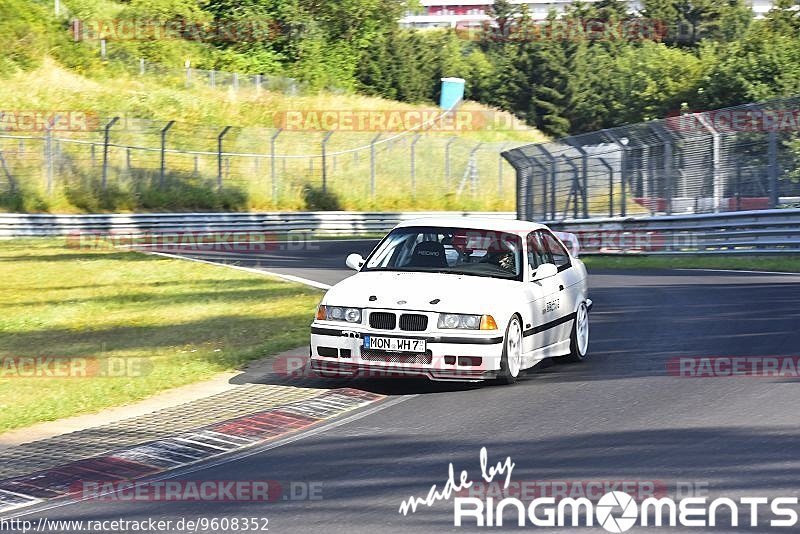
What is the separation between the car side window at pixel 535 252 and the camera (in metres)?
11.6

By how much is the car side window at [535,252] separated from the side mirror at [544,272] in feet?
0.63

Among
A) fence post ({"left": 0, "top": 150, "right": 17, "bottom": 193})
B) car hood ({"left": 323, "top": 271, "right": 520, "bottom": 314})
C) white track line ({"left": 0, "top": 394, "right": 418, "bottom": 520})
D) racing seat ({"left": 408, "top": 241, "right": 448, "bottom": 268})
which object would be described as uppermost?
fence post ({"left": 0, "top": 150, "right": 17, "bottom": 193})

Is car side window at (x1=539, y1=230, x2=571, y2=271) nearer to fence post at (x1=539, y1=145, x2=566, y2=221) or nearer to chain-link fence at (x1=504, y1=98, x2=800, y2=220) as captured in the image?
chain-link fence at (x1=504, y1=98, x2=800, y2=220)

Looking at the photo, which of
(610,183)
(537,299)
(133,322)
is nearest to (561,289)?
(537,299)

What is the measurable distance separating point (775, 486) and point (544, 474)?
1285 millimetres

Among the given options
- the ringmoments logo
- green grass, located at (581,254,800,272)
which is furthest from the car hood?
green grass, located at (581,254,800,272)

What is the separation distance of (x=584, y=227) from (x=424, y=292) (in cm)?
2249

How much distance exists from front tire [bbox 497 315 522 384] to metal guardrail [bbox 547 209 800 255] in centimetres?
1546

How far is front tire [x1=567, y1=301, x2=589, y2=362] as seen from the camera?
12.0m

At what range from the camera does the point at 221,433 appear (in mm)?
8992

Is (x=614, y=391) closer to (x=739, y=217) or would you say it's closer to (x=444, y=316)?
(x=444, y=316)

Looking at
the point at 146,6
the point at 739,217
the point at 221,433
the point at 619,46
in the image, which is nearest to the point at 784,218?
the point at 739,217

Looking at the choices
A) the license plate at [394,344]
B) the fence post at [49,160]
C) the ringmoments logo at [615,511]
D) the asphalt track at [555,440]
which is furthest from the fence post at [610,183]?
the ringmoments logo at [615,511]

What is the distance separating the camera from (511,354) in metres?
10.4
